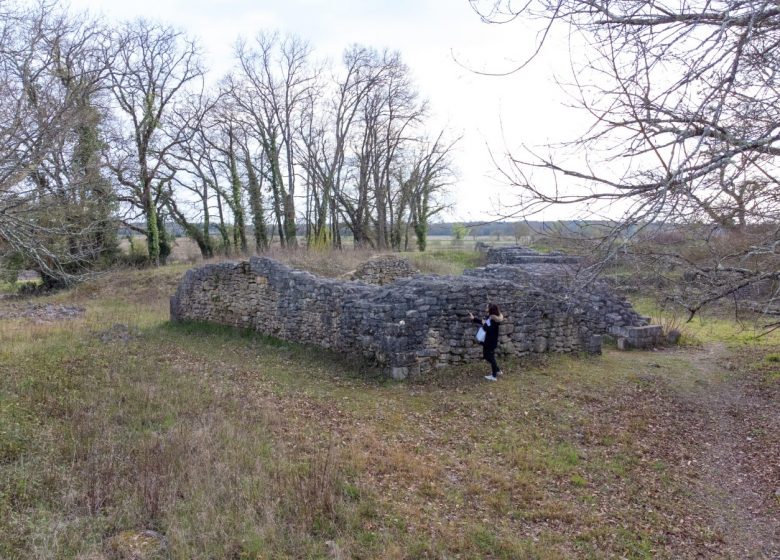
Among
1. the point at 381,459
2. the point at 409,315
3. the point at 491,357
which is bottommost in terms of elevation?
the point at 381,459

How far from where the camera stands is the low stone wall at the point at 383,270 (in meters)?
19.5

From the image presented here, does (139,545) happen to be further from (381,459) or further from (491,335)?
(491,335)

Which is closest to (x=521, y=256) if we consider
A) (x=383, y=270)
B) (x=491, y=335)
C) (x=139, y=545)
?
(x=383, y=270)

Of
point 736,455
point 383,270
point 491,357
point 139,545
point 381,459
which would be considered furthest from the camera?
point 383,270

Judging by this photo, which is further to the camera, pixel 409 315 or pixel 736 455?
pixel 409 315

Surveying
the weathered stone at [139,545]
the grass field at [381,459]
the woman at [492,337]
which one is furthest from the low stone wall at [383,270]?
the weathered stone at [139,545]

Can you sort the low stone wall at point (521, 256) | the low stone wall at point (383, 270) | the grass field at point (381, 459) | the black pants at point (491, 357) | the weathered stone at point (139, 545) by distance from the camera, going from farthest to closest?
the low stone wall at point (521, 256) < the low stone wall at point (383, 270) < the black pants at point (491, 357) < the grass field at point (381, 459) < the weathered stone at point (139, 545)

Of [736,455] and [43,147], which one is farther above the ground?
[43,147]

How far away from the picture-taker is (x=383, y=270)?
2039 centimetres

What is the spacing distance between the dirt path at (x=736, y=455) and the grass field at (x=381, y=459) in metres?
0.03

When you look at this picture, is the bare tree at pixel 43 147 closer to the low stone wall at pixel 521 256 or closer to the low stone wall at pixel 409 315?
the low stone wall at pixel 409 315

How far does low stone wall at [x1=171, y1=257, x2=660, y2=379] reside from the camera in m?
9.79

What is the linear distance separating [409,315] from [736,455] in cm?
519

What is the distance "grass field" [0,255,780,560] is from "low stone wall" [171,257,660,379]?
0.50 m
